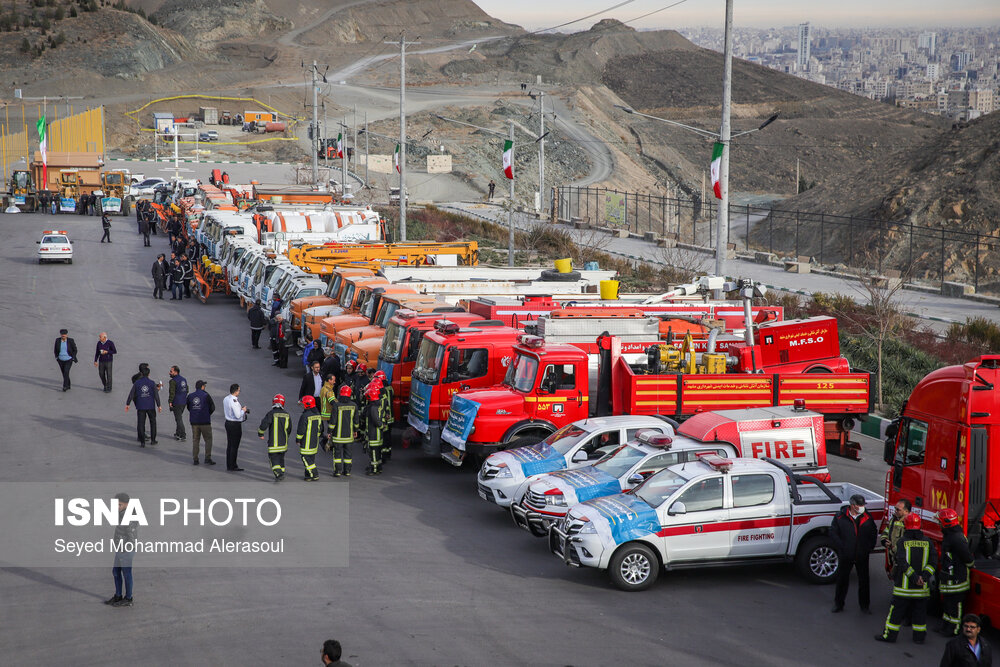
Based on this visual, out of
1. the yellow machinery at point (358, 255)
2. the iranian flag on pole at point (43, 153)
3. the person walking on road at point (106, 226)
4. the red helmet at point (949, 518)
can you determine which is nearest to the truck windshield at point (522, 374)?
the red helmet at point (949, 518)

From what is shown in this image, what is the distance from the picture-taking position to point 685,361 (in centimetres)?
1919

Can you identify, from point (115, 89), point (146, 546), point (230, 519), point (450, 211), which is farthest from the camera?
point (115, 89)

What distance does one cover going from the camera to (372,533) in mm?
14805

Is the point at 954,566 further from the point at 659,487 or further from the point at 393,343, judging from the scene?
the point at 393,343

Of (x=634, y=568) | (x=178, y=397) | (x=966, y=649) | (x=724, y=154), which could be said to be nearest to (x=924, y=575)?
(x=966, y=649)

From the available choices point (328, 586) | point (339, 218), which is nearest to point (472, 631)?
point (328, 586)

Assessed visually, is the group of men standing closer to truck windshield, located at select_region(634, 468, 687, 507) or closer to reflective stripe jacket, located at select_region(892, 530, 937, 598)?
reflective stripe jacket, located at select_region(892, 530, 937, 598)

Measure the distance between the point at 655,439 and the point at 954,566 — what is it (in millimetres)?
4637

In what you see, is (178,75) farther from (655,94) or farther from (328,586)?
(328,586)

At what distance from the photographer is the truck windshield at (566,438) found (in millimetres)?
15938

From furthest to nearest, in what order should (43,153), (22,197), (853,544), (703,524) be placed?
1. (22,197)
2. (43,153)
3. (703,524)
4. (853,544)

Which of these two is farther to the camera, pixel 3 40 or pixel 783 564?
pixel 3 40

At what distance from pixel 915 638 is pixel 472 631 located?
4829 millimetres

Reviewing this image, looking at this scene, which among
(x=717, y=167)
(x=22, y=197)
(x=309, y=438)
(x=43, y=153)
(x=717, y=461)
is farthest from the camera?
(x=22, y=197)
